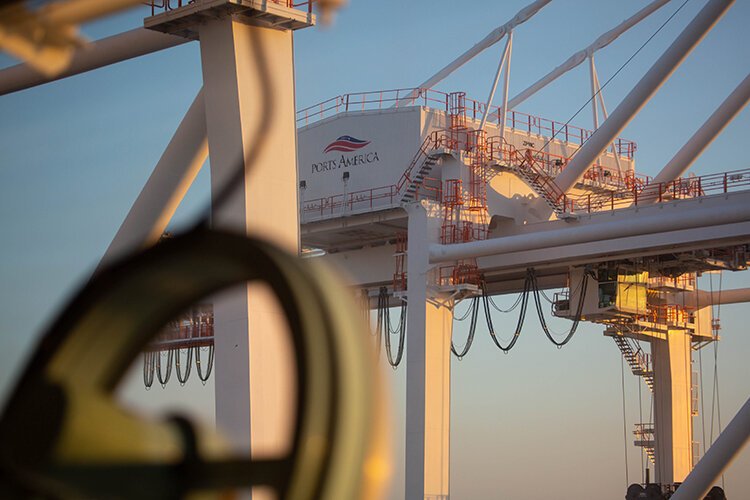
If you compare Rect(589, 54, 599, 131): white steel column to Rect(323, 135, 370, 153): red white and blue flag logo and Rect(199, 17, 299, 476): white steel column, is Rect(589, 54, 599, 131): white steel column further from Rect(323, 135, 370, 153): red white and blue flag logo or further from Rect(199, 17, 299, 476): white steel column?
Rect(199, 17, 299, 476): white steel column

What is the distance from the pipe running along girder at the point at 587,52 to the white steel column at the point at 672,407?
11.6 m

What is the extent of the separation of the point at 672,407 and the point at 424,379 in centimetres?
1344

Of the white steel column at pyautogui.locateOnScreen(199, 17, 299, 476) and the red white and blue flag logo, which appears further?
the red white and blue flag logo

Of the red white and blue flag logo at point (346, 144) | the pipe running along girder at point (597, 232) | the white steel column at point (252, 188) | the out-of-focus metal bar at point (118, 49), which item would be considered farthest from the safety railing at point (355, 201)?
the white steel column at point (252, 188)

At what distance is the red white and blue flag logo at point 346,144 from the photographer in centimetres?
4756

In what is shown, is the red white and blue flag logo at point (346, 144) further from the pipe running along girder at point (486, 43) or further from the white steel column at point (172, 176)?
the white steel column at point (172, 176)

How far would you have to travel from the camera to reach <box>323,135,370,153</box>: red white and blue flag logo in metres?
47.6

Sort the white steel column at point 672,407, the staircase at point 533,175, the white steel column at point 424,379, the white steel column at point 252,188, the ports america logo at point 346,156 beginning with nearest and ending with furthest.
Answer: the white steel column at point 252,188 → the white steel column at point 424,379 → the staircase at point 533,175 → the ports america logo at point 346,156 → the white steel column at point 672,407

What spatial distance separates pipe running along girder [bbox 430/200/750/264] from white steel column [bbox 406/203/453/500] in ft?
3.11

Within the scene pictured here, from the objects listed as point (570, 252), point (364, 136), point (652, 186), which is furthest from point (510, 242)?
point (364, 136)

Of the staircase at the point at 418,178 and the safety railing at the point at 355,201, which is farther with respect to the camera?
the safety railing at the point at 355,201

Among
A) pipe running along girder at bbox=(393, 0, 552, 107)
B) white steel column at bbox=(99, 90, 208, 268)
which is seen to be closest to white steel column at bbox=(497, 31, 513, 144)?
pipe running along girder at bbox=(393, 0, 552, 107)

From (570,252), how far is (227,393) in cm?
2245

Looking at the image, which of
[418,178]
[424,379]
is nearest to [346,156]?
[418,178]
